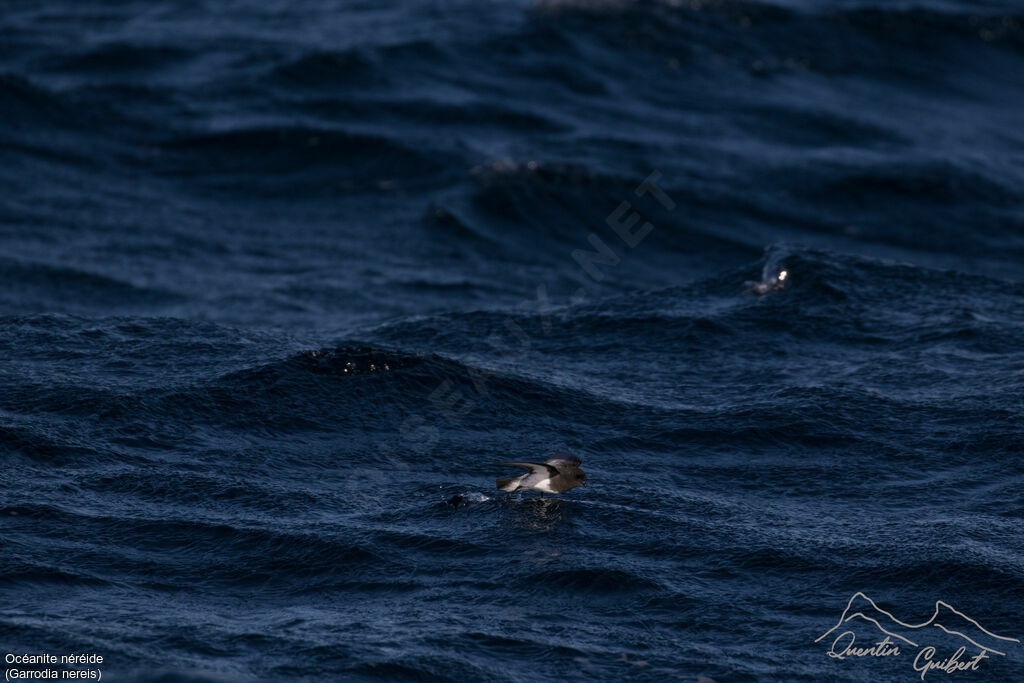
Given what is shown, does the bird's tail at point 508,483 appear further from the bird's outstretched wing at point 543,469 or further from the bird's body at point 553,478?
the bird's outstretched wing at point 543,469

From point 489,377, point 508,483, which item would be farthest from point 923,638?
point 489,377

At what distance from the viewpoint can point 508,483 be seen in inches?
434

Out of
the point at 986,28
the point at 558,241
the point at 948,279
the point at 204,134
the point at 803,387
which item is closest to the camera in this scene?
the point at 803,387

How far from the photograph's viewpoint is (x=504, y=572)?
34.4 ft

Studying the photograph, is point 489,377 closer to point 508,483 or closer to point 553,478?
point 508,483

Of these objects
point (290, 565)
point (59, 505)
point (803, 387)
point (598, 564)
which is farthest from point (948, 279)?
point (59, 505)

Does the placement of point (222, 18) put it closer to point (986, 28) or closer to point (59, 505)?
point (986, 28)

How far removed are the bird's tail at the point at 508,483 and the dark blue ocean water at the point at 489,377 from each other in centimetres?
33

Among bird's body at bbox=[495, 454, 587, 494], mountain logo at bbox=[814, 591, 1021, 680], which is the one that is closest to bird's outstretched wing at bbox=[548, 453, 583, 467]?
bird's body at bbox=[495, 454, 587, 494]

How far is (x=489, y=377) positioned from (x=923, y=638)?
19.3 feet

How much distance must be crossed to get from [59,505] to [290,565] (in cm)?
224

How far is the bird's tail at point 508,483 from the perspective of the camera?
11.0m

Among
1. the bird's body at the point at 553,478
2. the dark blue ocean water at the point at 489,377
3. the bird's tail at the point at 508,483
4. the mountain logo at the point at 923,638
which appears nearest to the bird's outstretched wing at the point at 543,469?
the bird's body at the point at 553,478

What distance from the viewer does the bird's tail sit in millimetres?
10992
